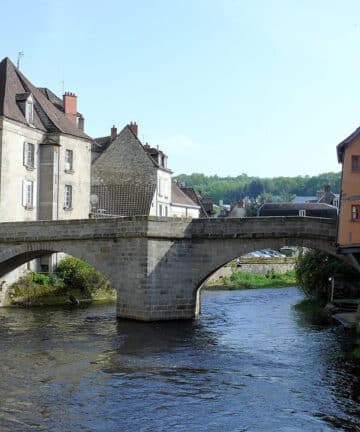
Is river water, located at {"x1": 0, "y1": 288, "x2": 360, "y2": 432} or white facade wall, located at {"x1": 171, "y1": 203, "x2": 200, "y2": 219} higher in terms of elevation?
white facade wall, located at {"x1": 171, "y1": 203, "x2": 200, "y2": 219}

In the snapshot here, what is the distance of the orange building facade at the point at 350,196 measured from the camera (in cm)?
2379

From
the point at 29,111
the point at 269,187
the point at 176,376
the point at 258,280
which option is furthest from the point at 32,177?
the point at 269,187

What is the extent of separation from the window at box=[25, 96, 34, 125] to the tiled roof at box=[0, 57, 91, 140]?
24 cm

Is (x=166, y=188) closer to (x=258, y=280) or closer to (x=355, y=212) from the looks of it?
(x=258, y=280)

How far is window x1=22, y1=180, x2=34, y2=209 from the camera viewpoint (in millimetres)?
35594

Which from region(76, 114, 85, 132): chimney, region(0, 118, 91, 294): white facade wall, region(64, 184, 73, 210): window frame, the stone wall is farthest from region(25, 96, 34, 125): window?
the stone wall

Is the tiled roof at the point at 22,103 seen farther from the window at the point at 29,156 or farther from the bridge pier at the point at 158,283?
the bridge pier at the point at 158,283

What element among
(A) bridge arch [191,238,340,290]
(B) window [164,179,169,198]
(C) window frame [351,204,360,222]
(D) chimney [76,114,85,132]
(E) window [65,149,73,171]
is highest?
(D) chimney [76,114,85,132]

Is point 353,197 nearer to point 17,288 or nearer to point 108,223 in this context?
point 108,223

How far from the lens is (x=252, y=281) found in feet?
161

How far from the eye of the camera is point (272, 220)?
1029 inches

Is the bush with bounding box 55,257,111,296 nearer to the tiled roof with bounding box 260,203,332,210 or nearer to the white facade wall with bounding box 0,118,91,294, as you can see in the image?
the white facade wall with bounding box 0,118,91,294

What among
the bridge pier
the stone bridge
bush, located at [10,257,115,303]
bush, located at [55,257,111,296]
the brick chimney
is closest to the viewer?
the stone bridge

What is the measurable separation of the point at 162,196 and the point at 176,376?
109 feet
